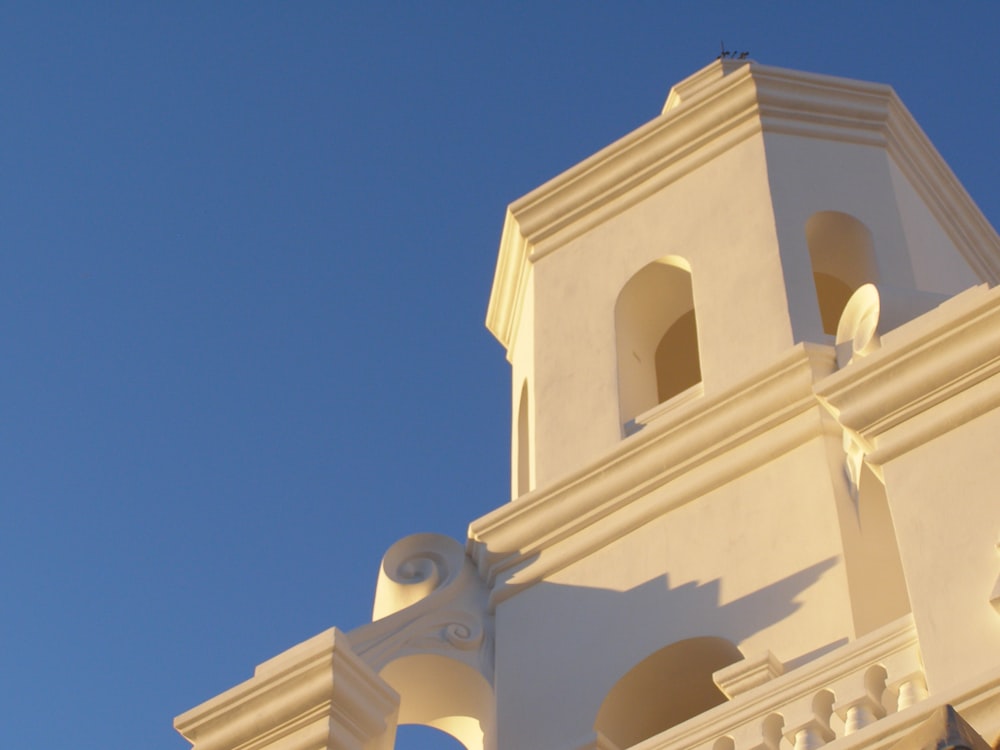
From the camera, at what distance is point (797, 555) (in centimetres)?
1186

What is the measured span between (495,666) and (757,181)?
438 cm

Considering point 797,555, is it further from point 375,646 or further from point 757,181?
point 757,181

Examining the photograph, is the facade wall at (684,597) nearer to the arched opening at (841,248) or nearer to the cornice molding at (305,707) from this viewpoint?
the cornice molding at (305,707)

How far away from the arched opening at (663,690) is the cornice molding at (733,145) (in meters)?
4.61

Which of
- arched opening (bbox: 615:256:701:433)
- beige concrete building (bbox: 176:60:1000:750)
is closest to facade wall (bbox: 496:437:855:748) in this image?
beige concrete building (bbox: 176:60:1000:750)

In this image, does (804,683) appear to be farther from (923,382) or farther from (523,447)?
(523,447)

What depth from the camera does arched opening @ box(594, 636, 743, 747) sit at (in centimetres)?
1204

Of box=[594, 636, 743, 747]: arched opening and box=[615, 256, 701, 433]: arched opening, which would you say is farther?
box=[615, 256, 701, 433]: arched opening

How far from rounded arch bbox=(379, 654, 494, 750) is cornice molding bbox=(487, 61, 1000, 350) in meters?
4.21

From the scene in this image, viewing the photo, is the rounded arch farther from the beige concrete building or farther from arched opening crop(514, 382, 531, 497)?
arched opening crop(514, 382, 531, 497)

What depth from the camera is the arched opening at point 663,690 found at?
12.0 m

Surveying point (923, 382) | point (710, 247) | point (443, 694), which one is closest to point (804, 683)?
point (923, 382)

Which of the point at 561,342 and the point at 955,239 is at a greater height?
the point at 955,239

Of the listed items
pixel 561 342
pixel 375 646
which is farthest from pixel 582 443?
pixel 375 646
